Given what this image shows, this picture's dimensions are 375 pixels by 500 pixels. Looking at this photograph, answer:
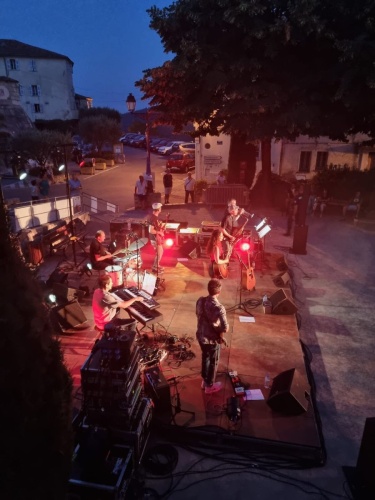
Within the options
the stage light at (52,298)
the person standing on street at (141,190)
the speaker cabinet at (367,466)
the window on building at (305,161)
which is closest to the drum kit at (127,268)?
the stage light at (52,298)

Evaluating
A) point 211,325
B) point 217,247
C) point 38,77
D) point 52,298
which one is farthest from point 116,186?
point 38,77

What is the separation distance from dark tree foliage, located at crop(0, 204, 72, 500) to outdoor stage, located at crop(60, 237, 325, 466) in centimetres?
320

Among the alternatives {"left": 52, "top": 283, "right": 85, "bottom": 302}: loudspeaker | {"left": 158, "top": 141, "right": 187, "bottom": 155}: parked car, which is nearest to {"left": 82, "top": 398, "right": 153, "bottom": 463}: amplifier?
{"left": 52, "top": 283, "right": 85, "bottom": 302}: loudspeaker

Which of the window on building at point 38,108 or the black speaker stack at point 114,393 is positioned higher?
the window on building at point 38,108

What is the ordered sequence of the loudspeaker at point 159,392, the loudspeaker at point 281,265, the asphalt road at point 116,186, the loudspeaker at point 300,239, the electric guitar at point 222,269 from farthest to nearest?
1. the asphalt road at point 116,186
2. the loudspeaker at point 300,239
3. the loudspeaker at point 281,265
4. the electric guitar at point 222,269
5. the loudspeaker at point 159,392

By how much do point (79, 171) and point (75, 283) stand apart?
2582cm

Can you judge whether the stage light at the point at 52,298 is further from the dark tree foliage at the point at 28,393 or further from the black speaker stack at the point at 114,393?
the dark tree foliage at the point at 28,393

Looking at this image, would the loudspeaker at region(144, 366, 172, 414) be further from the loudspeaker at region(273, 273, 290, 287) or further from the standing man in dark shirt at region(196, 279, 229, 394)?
the loudspeaker at region(273, 273, 290, 287)

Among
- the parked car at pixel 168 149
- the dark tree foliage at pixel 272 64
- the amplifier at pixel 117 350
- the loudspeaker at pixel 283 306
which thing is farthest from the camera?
the parked car at pixel 168 149

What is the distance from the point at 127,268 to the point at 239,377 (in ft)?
15.8

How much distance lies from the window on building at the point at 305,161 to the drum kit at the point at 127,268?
20269mm

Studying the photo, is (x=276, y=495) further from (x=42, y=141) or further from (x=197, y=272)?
(x=42, y=141)

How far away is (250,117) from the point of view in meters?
17.6

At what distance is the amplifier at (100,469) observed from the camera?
4734mm
